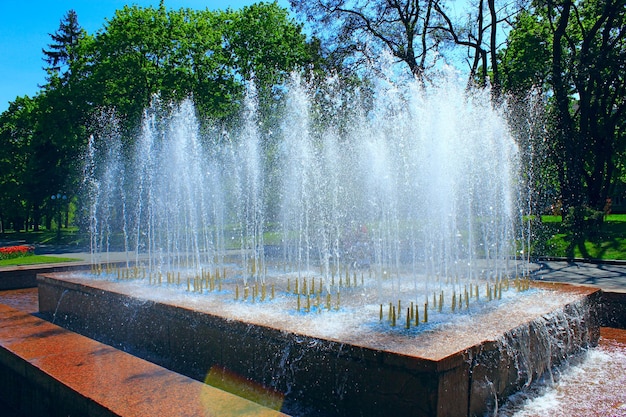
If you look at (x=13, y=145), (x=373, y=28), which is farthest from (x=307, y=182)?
(x=13, y=145)

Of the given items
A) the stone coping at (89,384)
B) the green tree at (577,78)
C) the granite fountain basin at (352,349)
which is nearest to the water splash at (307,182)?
the green tree at (577,78)

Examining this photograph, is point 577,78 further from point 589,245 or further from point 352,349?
point 352,349

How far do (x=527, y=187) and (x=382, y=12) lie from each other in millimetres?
9571

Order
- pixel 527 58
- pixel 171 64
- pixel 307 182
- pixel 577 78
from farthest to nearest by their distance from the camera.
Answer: pixel 171 64 → pixel 307 182 → pixel 527 58 → pixel 577 78

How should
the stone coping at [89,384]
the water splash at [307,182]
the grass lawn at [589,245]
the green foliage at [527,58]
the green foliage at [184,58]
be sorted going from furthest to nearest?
the green foliage at [184,58], the green foliage at [527,58], the grass lawn at [589,245], the water splash at [307,182], the stone coping at [89,384]

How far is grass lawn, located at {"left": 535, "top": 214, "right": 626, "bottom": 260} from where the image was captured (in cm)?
1480

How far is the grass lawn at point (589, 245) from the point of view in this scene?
14799 mm

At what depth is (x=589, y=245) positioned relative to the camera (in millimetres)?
15852

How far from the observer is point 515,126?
19391 millimetres

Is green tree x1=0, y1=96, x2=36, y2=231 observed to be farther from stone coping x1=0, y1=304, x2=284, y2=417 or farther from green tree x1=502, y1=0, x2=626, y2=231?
stone coping x1=0, y1=304, x2=284, y2=417

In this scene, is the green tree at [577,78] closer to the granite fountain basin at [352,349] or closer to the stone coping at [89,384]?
the granite fountain basin at [352,349]

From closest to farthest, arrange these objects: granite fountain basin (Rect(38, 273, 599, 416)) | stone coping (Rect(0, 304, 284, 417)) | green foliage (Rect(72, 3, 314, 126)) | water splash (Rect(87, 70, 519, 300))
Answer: stone coping (Rect(0, 304, 284, 417)) < granite fountain basin (Rect(38, 273, 599, 416)) < water splash (Rect(87, 70, 519, 300)) < green foliage (Rect(72, 3, 314, 126))

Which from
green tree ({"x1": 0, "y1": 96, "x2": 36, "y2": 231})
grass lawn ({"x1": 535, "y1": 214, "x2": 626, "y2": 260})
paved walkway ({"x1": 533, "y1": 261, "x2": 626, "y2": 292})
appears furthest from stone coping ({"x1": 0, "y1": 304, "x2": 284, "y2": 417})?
green tree ({"x1": 0, "y1": 96, "x2": 36, "y2": 231})

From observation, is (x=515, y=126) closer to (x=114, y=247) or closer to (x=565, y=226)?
(x=565, y=226)
